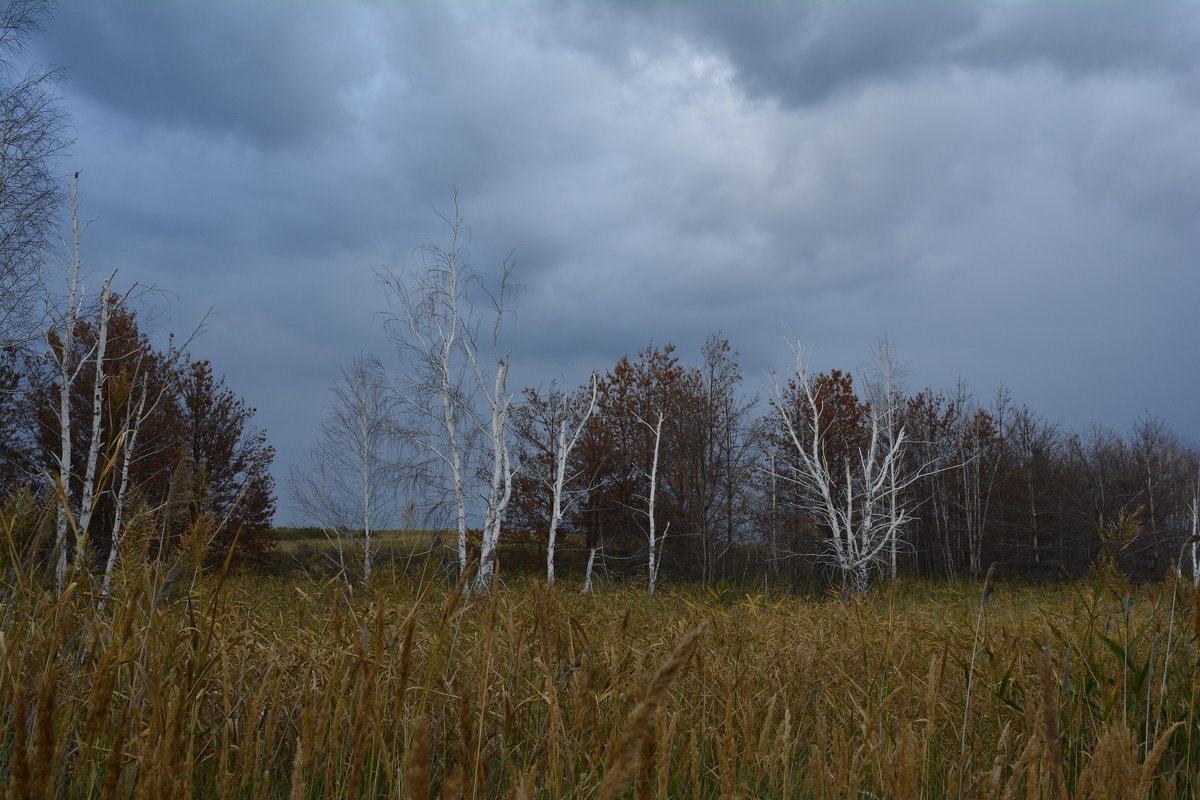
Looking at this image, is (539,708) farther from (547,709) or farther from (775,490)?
(775,490)

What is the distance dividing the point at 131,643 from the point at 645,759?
2264 millimetres

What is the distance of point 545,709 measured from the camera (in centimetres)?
290

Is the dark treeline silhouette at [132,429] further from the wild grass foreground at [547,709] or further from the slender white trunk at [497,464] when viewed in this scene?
the wild grass foreground at [547,709]

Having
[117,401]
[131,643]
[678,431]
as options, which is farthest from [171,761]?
[678,431]

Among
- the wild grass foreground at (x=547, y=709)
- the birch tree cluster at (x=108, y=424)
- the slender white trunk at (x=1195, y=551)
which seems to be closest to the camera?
the wild grass foreground at (x=547, y=709)

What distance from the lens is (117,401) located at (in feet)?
5.62

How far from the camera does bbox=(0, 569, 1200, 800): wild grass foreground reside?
92 centimetres

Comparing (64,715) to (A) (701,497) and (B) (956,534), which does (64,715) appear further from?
(B) (956,534)

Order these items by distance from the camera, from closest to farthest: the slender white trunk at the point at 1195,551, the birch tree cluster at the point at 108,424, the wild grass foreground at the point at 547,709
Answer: the wild grass foreground at the point at 547,709 → the slender white trunk at the point at 1195,551 → the birch tree cluster at the point at 108,424

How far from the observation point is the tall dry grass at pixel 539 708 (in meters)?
0.92

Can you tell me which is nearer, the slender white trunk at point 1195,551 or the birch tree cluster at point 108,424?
the slender white trunk at point 1195,551

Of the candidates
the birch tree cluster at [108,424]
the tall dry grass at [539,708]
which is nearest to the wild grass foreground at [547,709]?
the tall dry grass at [539,708]

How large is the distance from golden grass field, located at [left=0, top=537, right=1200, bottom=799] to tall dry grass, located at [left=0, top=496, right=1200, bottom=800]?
0.01m

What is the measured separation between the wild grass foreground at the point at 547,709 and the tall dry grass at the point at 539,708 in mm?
11
